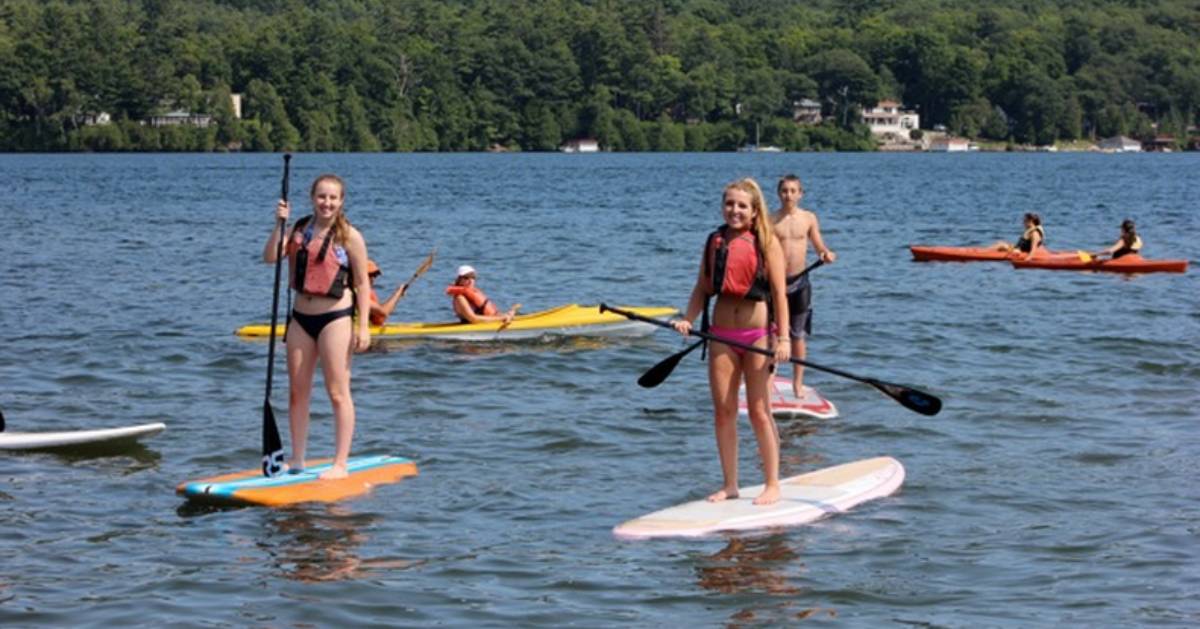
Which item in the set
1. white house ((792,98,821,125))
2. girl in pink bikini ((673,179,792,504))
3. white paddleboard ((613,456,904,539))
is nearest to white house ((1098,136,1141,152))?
white house ((792,98,821,125))

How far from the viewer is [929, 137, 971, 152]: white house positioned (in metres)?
182

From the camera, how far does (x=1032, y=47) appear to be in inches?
7461

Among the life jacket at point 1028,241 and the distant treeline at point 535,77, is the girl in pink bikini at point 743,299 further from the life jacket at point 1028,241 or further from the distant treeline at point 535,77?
the distant treeline at point 535,77

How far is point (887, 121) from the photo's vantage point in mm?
184500

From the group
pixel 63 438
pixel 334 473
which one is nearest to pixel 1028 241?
pixel 63 438

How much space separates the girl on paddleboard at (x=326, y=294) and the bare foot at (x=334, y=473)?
402 millimetres

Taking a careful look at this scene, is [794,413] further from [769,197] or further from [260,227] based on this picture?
[769,197]

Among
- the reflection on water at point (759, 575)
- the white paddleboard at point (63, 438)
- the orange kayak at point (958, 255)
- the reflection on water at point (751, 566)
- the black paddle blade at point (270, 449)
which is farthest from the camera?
the orange kayak at point (958, 255)

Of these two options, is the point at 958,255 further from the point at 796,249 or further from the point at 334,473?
the point at 334,473

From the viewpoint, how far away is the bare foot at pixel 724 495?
10.8m

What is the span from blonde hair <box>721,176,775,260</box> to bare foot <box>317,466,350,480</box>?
3.17 m

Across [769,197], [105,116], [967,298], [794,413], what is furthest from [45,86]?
[794,413]

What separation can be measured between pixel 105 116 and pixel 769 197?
303 ft

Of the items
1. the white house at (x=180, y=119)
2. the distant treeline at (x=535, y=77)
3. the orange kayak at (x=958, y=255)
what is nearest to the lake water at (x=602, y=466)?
the orange kayak at (x=958, y=255)
